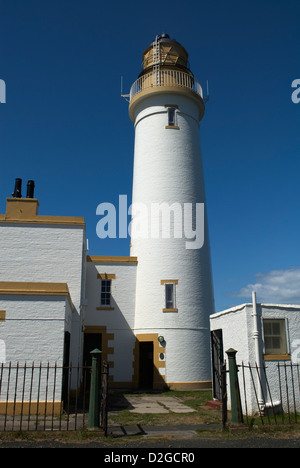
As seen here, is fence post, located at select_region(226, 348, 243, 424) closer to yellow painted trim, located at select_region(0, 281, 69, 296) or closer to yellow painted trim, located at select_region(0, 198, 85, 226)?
yellow painted trim, located at select_region(0, 281, 69, 296)

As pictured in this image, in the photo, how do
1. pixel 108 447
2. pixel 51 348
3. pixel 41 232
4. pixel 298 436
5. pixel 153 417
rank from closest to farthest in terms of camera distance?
pixel 108 447 < pixel 298 436 < pixel 153 417 < pixel 51 348 < pixel 41 232

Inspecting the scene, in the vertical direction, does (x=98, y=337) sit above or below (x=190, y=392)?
above

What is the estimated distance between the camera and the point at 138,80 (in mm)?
23734

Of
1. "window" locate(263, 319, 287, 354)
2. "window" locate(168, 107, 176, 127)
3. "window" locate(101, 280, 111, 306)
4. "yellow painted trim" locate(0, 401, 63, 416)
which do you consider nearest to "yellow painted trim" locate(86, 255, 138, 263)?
"window" locate(101, 280, 111, 306)

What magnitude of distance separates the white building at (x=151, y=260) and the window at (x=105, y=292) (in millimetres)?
50

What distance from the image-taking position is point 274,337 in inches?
469

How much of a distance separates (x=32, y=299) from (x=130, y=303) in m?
8.66

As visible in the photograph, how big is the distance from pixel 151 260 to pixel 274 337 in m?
9.49

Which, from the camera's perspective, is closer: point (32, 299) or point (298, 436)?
point (298, 436)

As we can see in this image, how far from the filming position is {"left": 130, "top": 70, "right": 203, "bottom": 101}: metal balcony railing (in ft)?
73.7

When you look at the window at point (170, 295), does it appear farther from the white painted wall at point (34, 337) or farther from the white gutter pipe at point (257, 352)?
the white gutter pipe at point (257, 352)

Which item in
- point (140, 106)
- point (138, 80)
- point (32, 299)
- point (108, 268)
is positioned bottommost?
point (32, 299)

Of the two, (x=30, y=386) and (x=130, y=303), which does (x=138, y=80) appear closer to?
(x=130, y=303)

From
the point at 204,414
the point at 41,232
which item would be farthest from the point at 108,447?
the point at 41,232
